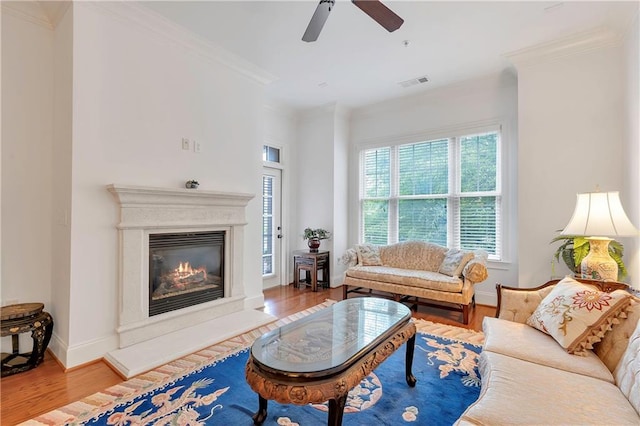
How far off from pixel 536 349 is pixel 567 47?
341cm

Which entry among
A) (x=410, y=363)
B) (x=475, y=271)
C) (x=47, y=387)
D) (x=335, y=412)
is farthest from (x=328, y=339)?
(x=475, y=271)

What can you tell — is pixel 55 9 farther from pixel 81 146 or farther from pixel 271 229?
pixel 271 229

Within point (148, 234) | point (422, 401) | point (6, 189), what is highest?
point (6, 189)

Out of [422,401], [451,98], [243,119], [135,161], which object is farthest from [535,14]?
[135,161]

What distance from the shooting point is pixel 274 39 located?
131 inches

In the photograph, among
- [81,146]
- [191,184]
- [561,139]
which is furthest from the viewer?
[561,139]

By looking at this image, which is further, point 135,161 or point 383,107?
point 383,107

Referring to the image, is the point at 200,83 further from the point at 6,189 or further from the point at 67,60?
the point at 6,189

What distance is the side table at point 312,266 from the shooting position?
16.5 ft

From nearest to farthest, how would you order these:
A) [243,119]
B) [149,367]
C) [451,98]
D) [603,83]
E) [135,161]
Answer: [149,367] < [135,161] < [603,83] < [243,119] < [451,98]

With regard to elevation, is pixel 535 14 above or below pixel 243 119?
above

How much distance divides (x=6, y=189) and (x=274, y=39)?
113 inches

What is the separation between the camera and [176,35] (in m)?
3.14

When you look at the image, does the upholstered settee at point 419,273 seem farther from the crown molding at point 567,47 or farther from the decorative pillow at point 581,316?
the crown molding at point 567,47
